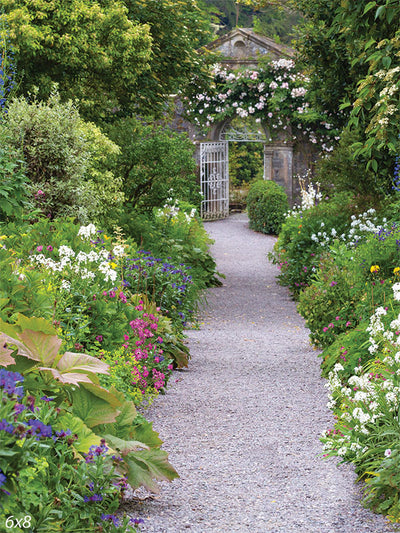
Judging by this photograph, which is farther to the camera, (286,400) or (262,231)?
(262,231)

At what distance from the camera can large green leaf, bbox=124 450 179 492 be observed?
3.07 metres

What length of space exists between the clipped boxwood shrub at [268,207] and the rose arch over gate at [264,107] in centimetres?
107

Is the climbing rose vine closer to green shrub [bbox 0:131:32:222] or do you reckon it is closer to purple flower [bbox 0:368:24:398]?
green shrub [bbox 0:131:32:222]

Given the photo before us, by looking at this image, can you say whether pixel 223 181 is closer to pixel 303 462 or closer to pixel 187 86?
pixel 187 86

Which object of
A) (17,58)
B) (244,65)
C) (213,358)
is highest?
(244,65)

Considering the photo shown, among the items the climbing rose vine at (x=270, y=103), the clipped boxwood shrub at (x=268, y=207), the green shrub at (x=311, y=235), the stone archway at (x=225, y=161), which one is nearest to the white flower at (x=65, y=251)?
the green shrub at (x=311, y=235)

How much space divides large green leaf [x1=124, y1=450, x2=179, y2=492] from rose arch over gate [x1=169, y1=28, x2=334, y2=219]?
15.9 metres

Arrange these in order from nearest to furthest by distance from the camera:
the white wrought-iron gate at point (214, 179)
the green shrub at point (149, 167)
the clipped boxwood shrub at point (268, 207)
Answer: the green shrub at point (149, 167) < the clipped boxwood shrub at point (268, 207) < the white wrought-iron gate at point (214, 179)

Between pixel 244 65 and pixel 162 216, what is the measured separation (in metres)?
10.1

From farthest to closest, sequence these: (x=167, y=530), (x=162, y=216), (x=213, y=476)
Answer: (x=162, y=216), (x=213, y=476), (x=167, y=530)

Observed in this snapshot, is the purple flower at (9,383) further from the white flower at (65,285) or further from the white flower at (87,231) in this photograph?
the white flower at (87,231)

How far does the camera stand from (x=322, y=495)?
11.2ft

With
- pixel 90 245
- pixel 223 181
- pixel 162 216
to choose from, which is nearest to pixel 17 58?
pixel 162 216

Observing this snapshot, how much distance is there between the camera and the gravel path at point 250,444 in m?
3.17
